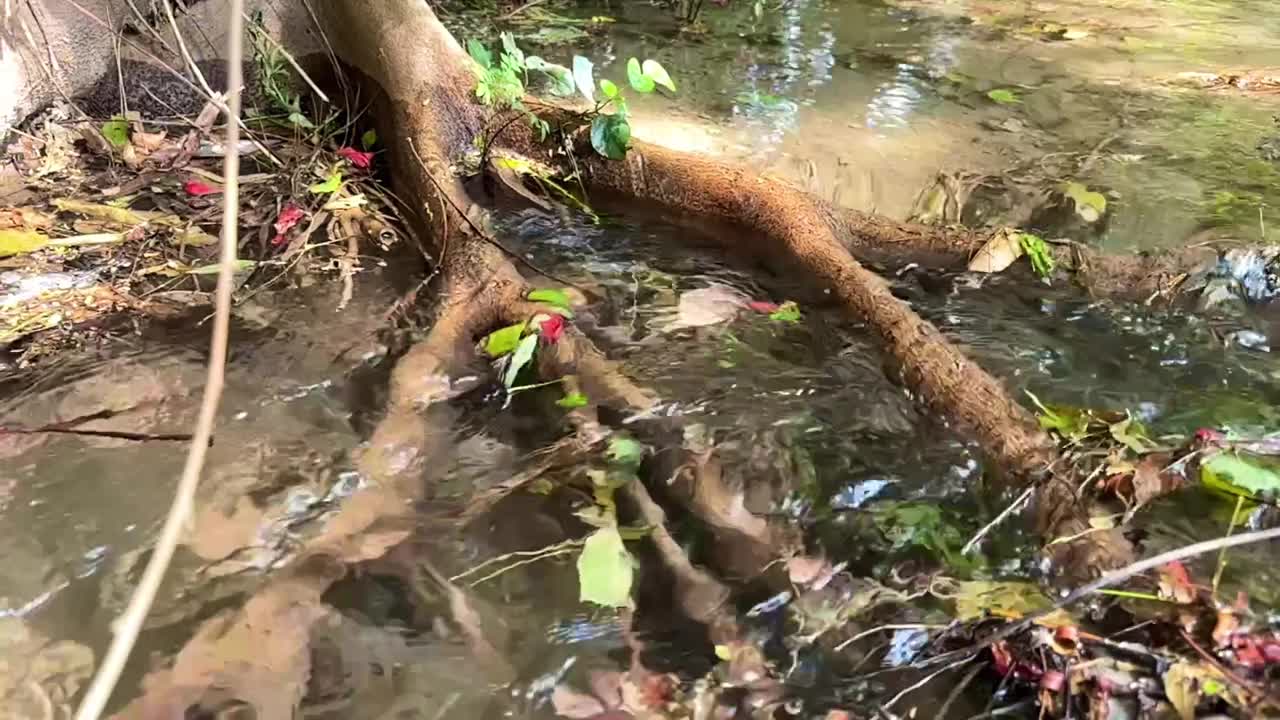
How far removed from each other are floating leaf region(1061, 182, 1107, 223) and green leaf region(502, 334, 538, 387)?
7.34 ft

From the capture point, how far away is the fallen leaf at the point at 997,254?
328cm

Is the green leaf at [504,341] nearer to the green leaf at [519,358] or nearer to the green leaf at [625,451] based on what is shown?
the green leaf at [519,358]

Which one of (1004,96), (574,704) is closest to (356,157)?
(574,704)

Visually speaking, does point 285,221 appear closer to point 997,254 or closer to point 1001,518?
point 997,254

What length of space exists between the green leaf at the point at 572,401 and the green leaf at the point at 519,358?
0.17m

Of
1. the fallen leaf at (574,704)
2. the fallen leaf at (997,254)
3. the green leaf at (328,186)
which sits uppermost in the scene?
the green leaf at (328,186)

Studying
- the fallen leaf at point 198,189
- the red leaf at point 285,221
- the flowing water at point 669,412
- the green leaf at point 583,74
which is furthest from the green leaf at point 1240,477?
the fallen leaf at point 198,189

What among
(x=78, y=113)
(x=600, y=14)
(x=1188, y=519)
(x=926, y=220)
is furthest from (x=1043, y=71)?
(x=78, y=113)

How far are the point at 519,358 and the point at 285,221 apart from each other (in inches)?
56.0

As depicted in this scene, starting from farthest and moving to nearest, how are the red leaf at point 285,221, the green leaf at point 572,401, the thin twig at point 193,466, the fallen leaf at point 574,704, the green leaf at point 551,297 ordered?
the red leaf at point 285,221
the green leaf at point 551,297
the green leaf at point 572,401
the fallen leaf at point 574,704
the thin twig at point 193,466

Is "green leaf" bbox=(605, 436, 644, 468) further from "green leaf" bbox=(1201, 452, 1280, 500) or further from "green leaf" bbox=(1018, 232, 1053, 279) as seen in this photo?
"green leaf" bbox=(1018, 232, 1053, 279)

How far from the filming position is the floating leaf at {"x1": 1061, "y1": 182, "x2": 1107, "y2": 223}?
3652 millimetres

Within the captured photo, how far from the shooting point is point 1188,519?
7.02 feet

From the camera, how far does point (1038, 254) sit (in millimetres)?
3238
